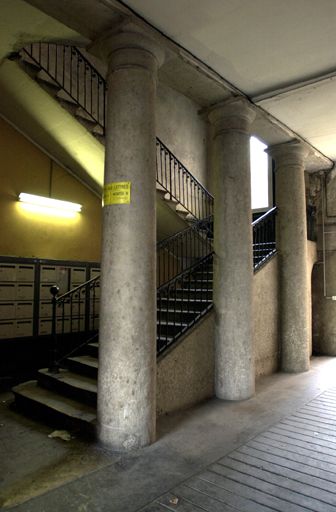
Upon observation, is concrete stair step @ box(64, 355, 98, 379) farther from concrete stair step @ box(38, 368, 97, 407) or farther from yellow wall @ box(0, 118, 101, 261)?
yellow wall @ box(0, 118, 101, 261)

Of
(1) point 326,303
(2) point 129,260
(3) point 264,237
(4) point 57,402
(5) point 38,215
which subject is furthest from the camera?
(1) point 326,303

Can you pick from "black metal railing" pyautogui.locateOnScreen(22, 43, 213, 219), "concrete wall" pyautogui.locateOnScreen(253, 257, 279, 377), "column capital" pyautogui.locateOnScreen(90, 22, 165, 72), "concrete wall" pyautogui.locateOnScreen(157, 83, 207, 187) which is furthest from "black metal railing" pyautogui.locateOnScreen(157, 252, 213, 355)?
"concrete wall" pyautogui.locateOnScreen(157, 83, 207, 187)

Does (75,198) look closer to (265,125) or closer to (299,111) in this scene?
(265,125)

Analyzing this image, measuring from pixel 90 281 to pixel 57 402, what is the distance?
6.28ft

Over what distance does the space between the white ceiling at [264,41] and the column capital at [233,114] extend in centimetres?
16

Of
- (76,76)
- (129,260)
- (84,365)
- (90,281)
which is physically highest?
(76,76)

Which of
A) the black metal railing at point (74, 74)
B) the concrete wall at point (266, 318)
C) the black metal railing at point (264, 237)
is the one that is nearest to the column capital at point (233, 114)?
the black metal railing at point (74, 74)

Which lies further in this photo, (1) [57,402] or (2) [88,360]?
(2) [88,360]

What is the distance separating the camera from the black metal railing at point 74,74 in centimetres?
559

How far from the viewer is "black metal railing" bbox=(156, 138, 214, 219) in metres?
7.58

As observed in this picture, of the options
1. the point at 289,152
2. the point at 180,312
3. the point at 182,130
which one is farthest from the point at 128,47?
the point at 182,130

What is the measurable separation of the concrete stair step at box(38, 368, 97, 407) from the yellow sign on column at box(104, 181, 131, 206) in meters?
2.27

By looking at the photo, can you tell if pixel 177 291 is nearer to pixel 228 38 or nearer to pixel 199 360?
pixel 199 360

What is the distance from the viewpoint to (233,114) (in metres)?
5.16
